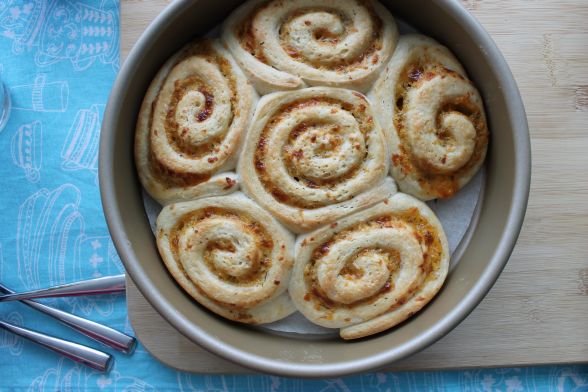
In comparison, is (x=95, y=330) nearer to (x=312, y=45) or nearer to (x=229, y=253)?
(x=229, y=253)

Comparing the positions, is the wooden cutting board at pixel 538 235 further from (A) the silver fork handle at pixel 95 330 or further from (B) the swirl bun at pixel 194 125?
(B) the swirl bun at pixel 194 125

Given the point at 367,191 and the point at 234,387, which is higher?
the point at 367,191

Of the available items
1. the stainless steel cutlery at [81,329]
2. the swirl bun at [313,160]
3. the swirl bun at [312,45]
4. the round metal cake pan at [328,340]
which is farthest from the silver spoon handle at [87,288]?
the swirl bun at [312,45]

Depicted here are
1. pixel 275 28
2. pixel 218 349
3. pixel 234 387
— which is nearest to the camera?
pixel 218 349

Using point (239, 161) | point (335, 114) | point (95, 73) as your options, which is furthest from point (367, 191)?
point (95, 73)

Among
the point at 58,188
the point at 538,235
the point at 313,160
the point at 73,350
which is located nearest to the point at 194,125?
the point at 313,160

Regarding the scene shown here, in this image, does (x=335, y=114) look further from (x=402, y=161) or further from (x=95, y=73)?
(x=95, y=73)
